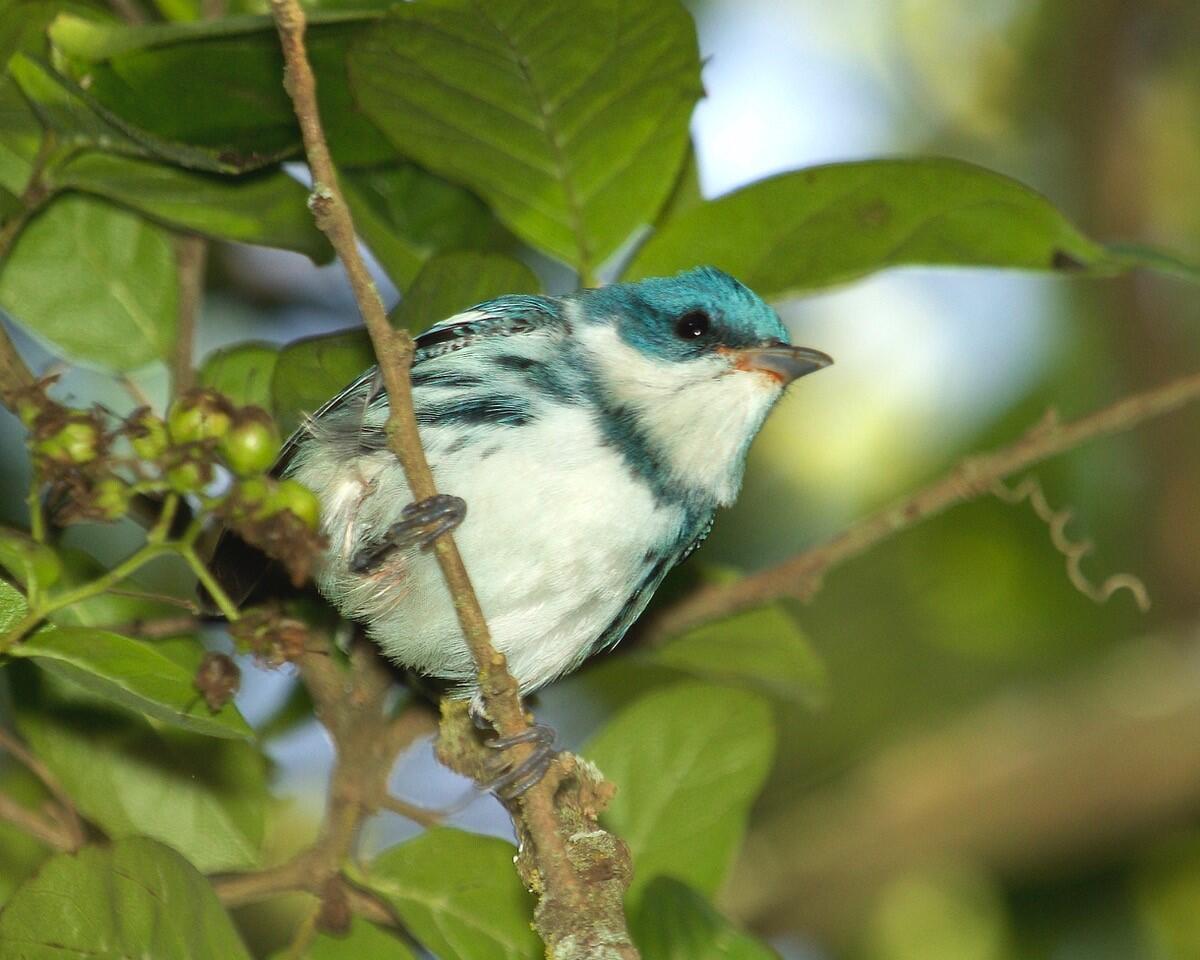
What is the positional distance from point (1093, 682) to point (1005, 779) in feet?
1.68

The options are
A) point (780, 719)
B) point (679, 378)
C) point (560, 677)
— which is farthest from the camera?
point (780, 719)

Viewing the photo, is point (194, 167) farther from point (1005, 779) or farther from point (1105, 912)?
point (1105, 912)

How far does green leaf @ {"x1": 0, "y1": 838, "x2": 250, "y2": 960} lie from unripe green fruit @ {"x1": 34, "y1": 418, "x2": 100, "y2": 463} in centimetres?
61

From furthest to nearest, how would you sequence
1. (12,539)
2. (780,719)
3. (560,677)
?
(780,719) < (560,677) < (12,539)

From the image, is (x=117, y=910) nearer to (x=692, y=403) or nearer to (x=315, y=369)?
(x=315, y=369)

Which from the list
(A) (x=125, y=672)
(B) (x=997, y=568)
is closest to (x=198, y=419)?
(A) (x=125, y=672)

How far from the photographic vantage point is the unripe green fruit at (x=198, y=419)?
2115 millimetres

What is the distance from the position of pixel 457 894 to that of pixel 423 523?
2.44 ft

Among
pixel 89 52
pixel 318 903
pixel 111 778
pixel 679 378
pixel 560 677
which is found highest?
pixel 89 52

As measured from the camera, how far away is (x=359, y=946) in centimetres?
281

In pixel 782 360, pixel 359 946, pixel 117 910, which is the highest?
pixel 782 360

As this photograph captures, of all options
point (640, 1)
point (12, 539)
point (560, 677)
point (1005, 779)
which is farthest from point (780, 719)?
point (12, 539)

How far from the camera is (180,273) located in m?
3.08

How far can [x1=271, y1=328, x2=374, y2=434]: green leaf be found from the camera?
9.04 ft
